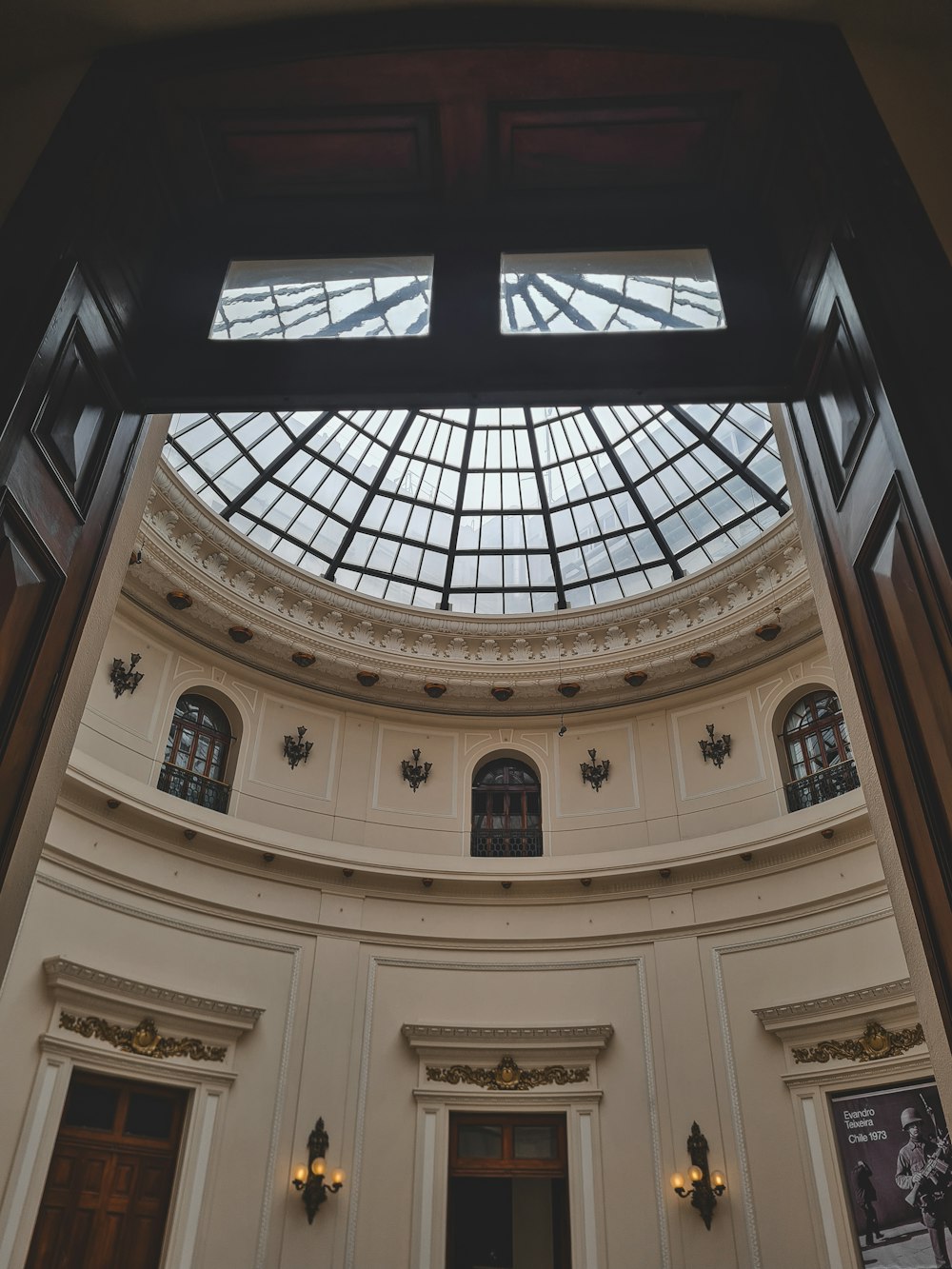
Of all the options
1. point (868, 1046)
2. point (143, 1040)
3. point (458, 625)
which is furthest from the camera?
point (458, 625)

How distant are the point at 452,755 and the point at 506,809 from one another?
1.41 metres

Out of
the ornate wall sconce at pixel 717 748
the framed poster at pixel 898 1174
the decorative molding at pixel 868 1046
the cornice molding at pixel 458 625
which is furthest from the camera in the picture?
the ornate wall sconce at pixel 717 748

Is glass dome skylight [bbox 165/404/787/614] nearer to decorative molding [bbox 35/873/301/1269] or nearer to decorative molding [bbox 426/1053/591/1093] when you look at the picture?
decorative molding [bbox 35/873/301/1269]

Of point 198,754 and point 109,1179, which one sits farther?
point 198,754

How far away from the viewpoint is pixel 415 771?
16312mm

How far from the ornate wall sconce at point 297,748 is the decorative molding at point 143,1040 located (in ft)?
15.1

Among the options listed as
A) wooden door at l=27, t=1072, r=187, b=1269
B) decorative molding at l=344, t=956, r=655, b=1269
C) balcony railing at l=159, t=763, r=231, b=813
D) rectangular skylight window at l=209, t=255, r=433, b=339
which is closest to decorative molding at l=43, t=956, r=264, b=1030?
wooden door at l=27, t=1072, r=187, b=1269

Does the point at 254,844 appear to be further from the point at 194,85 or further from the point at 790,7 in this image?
the point at 790,7

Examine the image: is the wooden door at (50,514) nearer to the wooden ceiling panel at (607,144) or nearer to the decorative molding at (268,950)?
the wooden ceiling panel at (607,144)

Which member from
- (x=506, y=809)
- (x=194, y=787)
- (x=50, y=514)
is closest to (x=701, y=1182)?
(x=506, y=809)

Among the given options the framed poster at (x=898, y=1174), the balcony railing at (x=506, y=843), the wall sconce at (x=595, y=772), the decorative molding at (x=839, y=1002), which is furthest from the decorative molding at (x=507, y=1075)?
the wall sconce at (x=595, y=772)

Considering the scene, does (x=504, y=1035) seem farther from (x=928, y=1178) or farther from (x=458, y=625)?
(x=458, y=625)

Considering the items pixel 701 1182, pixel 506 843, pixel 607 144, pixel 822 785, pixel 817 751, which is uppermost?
pixel 817 751

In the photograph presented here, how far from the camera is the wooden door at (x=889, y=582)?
118 inches
